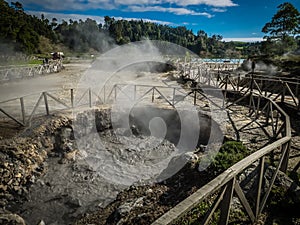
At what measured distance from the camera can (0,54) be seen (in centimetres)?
2188

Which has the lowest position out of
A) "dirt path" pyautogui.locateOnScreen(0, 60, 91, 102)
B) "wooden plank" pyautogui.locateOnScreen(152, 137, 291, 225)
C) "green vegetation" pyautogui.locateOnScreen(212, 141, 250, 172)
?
"green vegetation" pyautogui.locateOnScreen(212, 141, 250, 172)

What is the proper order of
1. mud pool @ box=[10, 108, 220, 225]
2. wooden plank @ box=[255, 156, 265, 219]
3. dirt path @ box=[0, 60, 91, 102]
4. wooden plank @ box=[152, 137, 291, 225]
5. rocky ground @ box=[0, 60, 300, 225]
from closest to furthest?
1. wooden plank @ box=[152, 137, 291, 225]
2. wooden plank @ box=[255, 156, 265, 219]
3. rocky ground @ box=[0, 60, 300, 225]
4. mud pool @ box=[10, 108, 220, 225]
5. dirt path @ box=[0, 60, 91, 102]

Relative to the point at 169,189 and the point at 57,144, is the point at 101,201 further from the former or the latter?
the point at 57,144

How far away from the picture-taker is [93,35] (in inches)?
2375

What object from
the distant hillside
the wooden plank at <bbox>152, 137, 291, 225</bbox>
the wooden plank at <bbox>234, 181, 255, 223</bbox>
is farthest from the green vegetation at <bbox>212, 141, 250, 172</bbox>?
the distant hillside

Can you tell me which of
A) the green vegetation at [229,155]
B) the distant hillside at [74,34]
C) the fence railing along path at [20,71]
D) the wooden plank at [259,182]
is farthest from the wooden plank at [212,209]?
the distant hillside at [74,34]

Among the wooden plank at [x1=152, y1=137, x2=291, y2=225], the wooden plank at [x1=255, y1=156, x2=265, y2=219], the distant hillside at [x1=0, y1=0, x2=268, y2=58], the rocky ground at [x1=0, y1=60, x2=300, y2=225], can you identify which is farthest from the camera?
the distant hillside at [x1=0, y1=0, x2=268, y2=58]

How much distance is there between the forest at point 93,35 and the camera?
78.9ft

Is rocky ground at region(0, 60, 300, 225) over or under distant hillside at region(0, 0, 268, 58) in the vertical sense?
under

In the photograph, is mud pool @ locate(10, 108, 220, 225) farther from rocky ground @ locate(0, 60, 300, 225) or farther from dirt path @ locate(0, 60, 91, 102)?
dirt path @ locate(0, 60, 91, 102)

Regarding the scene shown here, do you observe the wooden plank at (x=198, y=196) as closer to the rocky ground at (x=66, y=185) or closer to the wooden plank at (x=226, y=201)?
the wooden plank at (x=226, y=201)

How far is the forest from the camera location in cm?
2405

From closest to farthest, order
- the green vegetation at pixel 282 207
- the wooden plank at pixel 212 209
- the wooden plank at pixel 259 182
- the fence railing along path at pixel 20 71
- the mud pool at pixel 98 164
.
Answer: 1. the wooden plank at pixel 212 209
2. the wooden plank at pixel 259 182
3. the green vegetation at pixel 282 207
4. the mud pool at pixel 98 164
5. the fence railing along path at pixel 20 71

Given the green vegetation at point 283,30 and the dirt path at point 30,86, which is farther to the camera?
the green vegetation at point 283,30
